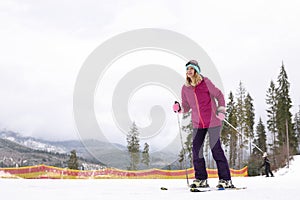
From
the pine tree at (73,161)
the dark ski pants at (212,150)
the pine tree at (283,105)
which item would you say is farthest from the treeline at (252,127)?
the dark ski pants at (212,150)

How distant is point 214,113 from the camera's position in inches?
179

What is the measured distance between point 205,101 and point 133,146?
4010cm

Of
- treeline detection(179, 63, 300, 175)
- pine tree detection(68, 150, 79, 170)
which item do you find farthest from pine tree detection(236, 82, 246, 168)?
pine tree detection(68, 150, 79, 170)

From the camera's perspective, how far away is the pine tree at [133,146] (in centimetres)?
4141

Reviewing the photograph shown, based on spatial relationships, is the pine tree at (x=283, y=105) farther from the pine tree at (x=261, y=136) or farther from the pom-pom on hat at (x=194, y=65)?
the pom-pom on hat at (x=194, y=65)

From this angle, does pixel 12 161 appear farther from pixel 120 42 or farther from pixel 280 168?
pixel 120 42

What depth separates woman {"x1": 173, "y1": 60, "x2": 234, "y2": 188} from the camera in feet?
14.6

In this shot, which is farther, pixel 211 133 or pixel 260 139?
pixel 260 139

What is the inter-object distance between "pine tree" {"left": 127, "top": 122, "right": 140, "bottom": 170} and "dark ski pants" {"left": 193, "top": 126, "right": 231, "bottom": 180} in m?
36.2

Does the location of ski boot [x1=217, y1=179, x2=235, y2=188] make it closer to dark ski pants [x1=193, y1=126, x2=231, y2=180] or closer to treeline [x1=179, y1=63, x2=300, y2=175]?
dark ski pants [x1=193, y1=126, x2=231, y2=180]

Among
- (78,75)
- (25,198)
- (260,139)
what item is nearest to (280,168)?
(260,139)

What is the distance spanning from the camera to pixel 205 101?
4508 millimetres

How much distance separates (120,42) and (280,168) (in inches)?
1335

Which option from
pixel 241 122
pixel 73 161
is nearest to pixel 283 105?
pixel 241 122
